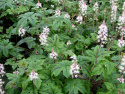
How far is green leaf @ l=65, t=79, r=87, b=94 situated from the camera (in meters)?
2.24

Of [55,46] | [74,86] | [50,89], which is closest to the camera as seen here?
[50,89]

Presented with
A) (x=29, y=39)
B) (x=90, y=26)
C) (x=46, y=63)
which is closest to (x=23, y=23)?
(x=29, y=39)

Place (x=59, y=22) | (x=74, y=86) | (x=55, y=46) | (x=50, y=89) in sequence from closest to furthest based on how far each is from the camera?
(x=50, y=89), (x=74, y=86), (x=55, y=46), (x=59, y=22)

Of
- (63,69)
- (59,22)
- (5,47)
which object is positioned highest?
(59,22)

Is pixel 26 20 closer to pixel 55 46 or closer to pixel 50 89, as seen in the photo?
pixel 55 46

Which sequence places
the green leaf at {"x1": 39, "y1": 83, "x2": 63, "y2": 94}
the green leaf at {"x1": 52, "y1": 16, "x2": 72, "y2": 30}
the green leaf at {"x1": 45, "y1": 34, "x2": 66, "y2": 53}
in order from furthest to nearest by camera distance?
1. the green leaf at {"x1": 52, "y1": 16, "x2": 72, "y2": 30}
2. the green leaf at {"x1": 45, "y1": 34, "x2": 66, "y2": 53}
3. the green leaf at {"x1": 39, "y1": 83, "x2": 63, "y2": 94}

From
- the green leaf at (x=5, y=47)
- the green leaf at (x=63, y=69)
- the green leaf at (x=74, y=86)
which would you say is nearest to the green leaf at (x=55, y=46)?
the green leaf at (x=63, y=69)

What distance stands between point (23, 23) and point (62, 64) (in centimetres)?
134

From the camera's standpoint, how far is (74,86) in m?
2.30

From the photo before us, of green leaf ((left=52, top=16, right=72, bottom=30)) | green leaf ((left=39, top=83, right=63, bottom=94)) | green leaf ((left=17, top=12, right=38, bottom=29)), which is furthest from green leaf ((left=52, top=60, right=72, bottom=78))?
green leaf ((left=17, top=12, right=38, bottom=29))

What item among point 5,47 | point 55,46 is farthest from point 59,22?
point 5,47

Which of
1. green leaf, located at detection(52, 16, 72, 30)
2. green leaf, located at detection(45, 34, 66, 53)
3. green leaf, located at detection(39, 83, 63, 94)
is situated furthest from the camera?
green leaf, located at detection(52, 16, 72, 30)

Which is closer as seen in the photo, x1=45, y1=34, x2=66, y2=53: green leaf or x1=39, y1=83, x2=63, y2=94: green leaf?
x1=39, y1=83, x2=63, y2=94: green leaf

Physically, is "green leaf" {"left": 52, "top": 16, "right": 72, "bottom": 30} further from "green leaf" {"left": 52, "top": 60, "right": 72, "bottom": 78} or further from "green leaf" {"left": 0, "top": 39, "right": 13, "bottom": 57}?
"green leaf" {"left": 0, "top": 39, "right": 13, "bottom": 57}
